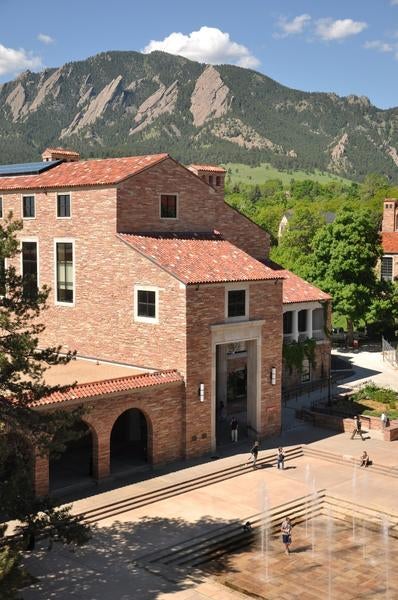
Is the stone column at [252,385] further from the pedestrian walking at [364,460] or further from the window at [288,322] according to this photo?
the window at [288,322]

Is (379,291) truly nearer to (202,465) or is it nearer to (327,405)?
(327,405)

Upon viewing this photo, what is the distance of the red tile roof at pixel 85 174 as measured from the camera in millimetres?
39306

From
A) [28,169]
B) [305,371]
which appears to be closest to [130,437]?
[28,169]

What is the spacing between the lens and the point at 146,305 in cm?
3725

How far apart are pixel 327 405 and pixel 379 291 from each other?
22.3 m

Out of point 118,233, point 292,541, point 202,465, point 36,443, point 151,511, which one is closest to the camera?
point 36,443

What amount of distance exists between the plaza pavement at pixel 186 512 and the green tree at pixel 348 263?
22852 millimetres

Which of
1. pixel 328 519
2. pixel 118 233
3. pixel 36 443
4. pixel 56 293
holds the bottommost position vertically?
pixel 328 519

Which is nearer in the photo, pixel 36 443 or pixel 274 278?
pixel 36 443

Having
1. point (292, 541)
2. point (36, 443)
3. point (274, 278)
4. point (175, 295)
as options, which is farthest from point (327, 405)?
point (36, 443)

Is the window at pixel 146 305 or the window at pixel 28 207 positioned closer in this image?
the window at pixel 146 305

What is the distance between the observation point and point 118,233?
38344 millimetres

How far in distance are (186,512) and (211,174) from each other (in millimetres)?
27940

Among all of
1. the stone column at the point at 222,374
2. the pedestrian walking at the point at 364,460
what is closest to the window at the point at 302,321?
the stone column at the point at 222,374
